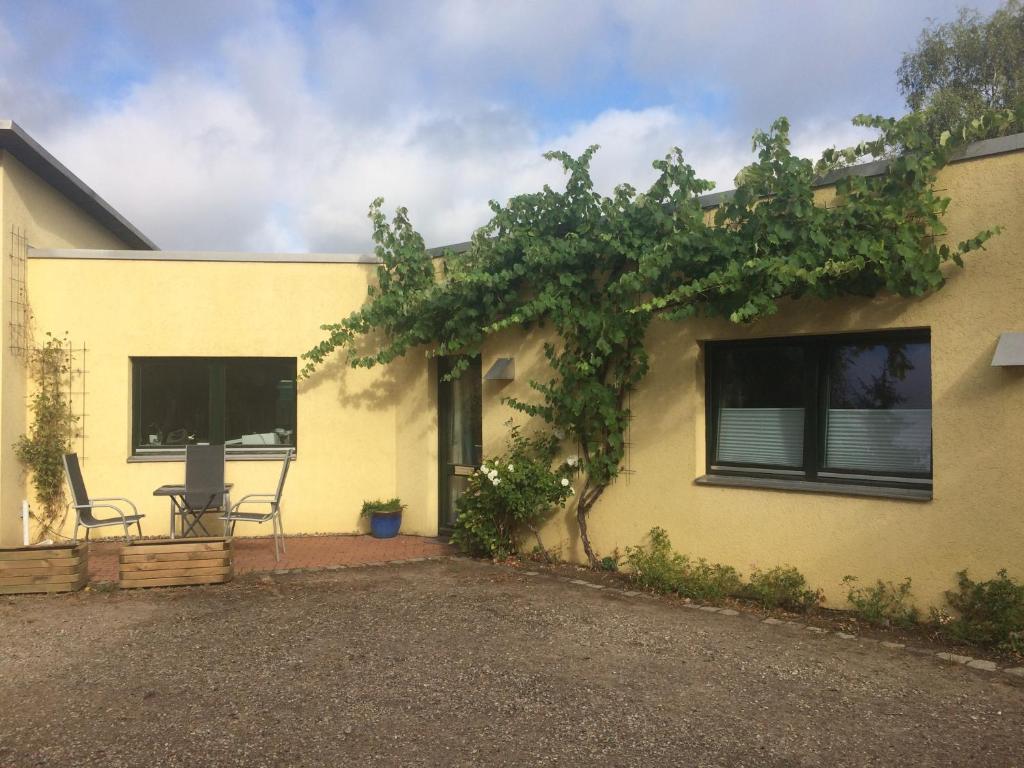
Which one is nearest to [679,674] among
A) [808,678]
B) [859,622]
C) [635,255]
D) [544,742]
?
[808,678]

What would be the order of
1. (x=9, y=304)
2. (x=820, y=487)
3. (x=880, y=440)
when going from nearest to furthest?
(x=880, y=440), (x=820, y=487), (x=9, y=304)

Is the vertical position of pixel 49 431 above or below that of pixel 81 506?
above

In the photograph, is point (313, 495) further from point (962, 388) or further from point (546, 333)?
point (962, 388)

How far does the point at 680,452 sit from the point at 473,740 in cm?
374

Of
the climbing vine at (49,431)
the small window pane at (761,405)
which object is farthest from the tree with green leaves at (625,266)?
the climbing vine at (49,431)

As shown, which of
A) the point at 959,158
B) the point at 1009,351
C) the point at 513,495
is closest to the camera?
the point at 1009,351

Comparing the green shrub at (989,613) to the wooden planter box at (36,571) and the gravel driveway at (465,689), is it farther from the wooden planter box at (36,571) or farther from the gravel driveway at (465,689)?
the wooden planter box at (36,571)

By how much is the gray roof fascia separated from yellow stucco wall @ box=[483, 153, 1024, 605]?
663cm

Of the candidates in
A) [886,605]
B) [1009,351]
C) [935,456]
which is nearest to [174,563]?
[886,605]

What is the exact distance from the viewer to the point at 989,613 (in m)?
5.22

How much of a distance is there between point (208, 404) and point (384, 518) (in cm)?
244

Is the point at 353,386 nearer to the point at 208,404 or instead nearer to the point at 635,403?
the point at 208,404

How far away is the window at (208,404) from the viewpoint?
9.49 m

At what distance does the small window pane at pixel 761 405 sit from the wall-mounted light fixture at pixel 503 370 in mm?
2198
